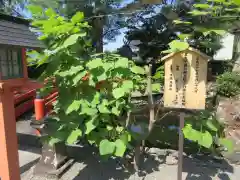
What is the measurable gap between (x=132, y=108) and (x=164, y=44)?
161 inches

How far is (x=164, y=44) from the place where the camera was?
244 inches

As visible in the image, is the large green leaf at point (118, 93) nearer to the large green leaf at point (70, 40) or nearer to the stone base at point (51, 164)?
the large green leaf at point (70, 40)

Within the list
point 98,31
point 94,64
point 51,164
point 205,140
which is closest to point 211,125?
point 205,140

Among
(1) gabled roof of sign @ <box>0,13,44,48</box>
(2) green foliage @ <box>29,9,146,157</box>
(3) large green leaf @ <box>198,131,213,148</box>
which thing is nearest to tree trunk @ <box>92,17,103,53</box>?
(2) green foliage @ <box>29,9,146,157</box>

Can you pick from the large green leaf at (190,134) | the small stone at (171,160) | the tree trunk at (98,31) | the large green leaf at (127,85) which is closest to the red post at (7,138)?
the large green leaf at (127,85)

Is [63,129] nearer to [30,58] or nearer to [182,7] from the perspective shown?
[30,58]

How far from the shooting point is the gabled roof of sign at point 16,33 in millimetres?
1971

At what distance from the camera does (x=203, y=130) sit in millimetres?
2605

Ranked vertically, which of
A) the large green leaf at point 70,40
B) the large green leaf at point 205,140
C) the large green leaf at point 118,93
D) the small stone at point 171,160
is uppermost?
the large green leaf at point 70,40

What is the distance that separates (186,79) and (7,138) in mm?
2038

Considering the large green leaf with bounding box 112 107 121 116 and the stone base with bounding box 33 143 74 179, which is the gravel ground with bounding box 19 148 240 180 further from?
the large green leaf with bounding box 112 107 121 116

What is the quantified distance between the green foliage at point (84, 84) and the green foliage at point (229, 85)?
3.63 m

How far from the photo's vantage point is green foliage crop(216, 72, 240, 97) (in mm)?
5363

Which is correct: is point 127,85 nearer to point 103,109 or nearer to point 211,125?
point 103,109
